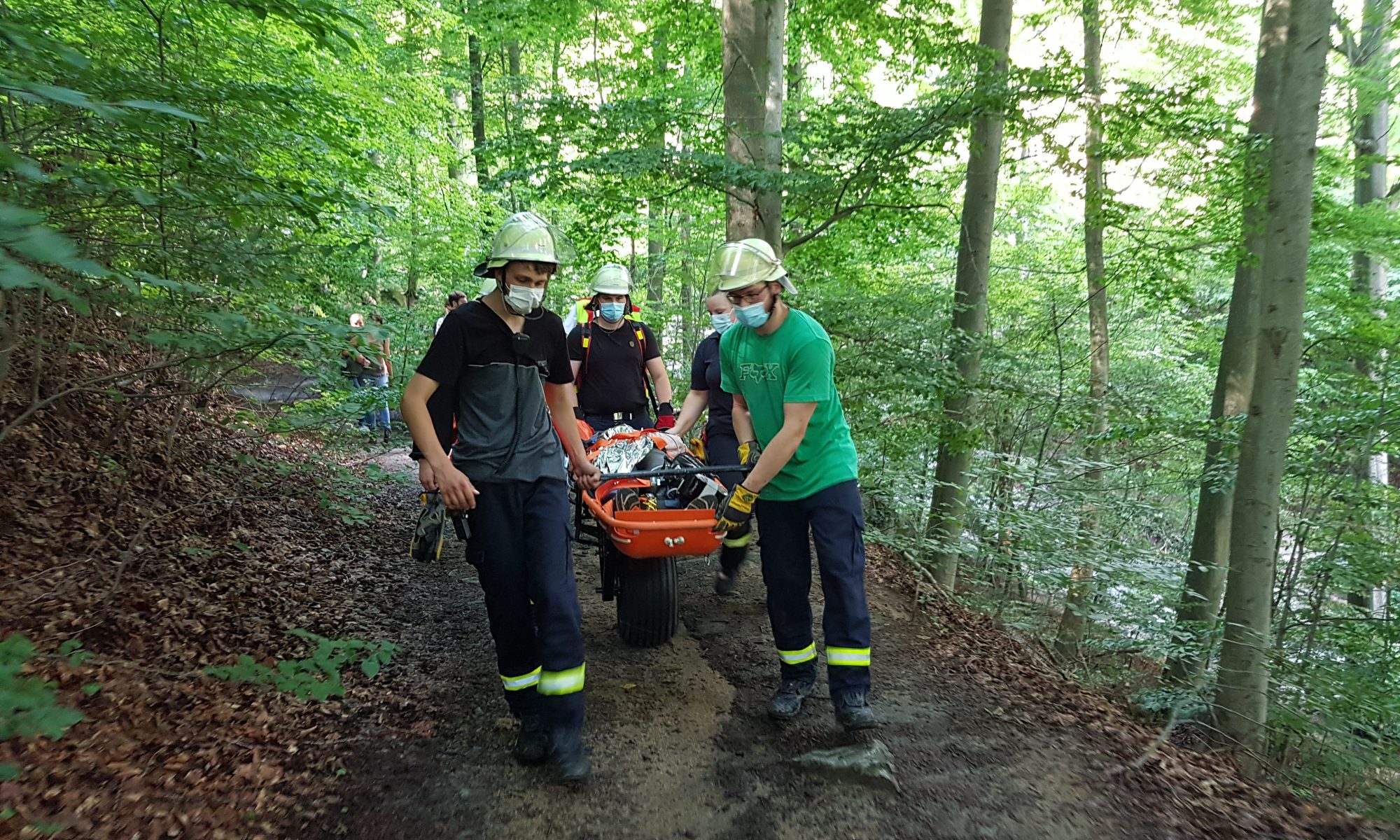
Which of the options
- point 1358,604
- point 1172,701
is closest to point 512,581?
point 1172,701

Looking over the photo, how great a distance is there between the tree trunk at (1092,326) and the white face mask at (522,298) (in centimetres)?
484

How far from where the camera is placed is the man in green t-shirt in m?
3.60

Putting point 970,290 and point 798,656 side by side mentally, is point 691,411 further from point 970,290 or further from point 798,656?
point 970,290

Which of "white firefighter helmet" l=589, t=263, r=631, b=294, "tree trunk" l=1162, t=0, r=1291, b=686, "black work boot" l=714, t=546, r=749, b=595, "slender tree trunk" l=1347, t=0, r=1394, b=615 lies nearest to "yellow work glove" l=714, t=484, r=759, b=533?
"black work boot" l=714, t=546, r=749, b=595

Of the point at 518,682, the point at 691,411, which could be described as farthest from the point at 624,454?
the point at 518,682

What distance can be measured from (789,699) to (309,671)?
8.22 ft

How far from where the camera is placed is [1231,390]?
8.09 meters

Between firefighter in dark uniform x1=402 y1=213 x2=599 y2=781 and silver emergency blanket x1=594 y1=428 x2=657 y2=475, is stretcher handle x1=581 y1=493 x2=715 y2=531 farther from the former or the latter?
silver emergency blanket x1=594 y1=428 x2=657 y2=475

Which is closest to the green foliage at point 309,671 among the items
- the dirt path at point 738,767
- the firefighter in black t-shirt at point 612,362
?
the dirt path at point 738,767

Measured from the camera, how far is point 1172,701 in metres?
5.59

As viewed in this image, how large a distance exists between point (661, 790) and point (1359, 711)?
19.9 ft

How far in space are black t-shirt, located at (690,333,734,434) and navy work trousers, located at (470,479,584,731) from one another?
7.82ft

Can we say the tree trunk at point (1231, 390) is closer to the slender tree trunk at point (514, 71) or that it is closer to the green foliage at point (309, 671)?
the green foliage at point (309, 671)

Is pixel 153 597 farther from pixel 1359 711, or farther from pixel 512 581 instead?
pixel 1359 711
